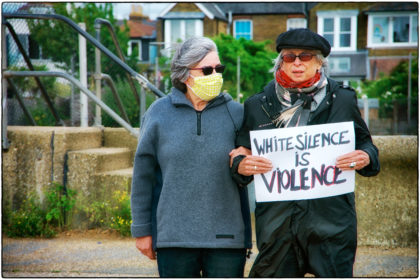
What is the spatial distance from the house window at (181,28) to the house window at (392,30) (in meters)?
9.55

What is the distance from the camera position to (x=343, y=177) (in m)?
2.87

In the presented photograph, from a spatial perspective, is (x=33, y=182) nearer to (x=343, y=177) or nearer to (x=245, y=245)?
(x=245, y=245)

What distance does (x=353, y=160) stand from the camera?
2.81 metres

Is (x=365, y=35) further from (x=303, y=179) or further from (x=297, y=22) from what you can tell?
(x=303, y=179)

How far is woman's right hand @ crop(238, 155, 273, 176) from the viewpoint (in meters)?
2.88

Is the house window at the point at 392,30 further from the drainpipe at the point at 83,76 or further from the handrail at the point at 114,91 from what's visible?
the drainpipe at the point at 83,76

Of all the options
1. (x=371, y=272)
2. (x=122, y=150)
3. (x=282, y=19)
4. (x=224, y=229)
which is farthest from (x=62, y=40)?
(x=282, y=19)

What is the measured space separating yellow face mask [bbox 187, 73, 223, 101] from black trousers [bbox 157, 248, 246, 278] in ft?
2.58

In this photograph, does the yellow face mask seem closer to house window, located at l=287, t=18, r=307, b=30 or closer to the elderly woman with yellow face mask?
the elderly woman with yellow face mask

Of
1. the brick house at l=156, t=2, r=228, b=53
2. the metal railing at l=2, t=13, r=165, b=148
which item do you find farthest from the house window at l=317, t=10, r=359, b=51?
the metal railing at l=2, t=13, r=165, b=148

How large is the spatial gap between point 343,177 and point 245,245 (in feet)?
2.00

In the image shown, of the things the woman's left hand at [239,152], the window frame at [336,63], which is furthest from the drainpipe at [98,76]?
the window frame at [336,63]

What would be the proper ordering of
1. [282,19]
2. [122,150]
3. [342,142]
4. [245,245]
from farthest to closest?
[282,19], [122,150], [245,245], [342,142]

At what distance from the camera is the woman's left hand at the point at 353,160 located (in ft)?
9.17
